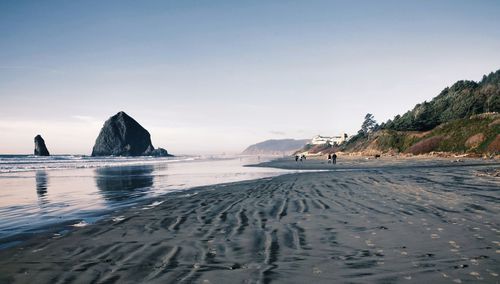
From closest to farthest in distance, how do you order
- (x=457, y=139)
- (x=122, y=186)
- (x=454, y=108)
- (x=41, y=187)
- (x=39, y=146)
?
1. (x=41, y=187)
2. (x=122, y=186)
3. (x=457, y=139)
4. (x=454, y=108)
5. (x=39, y=146)

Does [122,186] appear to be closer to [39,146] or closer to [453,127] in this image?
[453,127]

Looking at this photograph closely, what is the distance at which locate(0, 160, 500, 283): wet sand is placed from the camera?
19.9ft

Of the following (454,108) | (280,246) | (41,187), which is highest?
(454,108)

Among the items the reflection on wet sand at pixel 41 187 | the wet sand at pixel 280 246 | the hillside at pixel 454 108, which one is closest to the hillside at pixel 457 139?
the hillside at pixel 454 108

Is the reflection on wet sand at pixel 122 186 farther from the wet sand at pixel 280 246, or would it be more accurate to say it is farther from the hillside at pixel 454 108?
the hillside at pixel 454 108

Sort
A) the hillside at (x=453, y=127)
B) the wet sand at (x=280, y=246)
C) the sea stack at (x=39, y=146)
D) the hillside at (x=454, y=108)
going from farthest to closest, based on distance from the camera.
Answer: the sea stack at (x=39, y=146)
the hillside at (x=454, y=108)
the hillside at (x=453, y=127)
the wet sand at (x=280, y=246)

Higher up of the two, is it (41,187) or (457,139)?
(457,139)

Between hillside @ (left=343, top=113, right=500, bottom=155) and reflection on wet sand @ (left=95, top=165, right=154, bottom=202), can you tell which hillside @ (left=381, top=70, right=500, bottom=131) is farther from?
reflection on wet sand @ (left=95, top=165, right=154, bottom=202)

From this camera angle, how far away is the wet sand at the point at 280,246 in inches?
239

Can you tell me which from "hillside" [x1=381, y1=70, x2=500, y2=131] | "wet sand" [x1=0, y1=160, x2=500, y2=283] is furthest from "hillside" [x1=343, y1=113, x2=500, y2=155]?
"wet sand" [x1=0, y1=160, x2=500, y2=283]

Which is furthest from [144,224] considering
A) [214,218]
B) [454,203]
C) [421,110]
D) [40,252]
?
Answer: [421,110]

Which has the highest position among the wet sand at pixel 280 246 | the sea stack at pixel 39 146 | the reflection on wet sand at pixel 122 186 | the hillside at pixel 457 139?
the sea stack at pixel 39 146

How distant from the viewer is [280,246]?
795 centimetres

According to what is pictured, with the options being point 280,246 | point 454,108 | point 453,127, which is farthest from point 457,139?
point 280,246
